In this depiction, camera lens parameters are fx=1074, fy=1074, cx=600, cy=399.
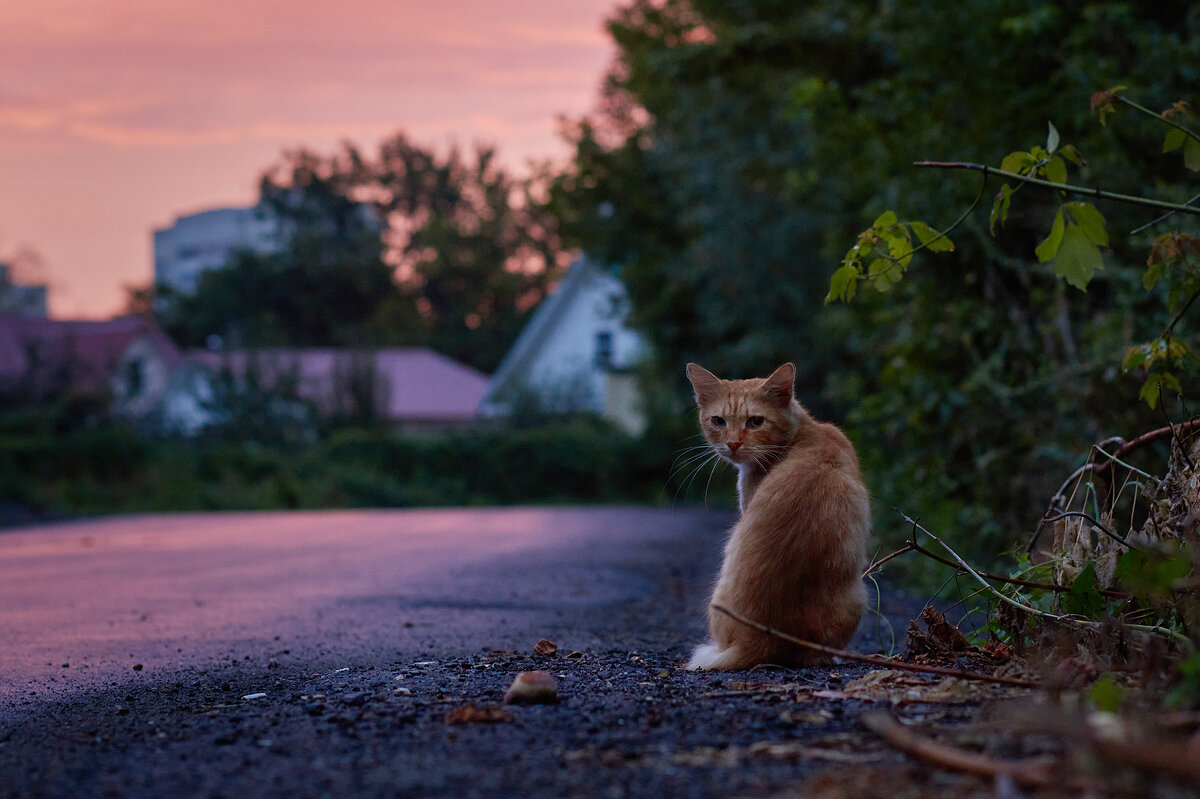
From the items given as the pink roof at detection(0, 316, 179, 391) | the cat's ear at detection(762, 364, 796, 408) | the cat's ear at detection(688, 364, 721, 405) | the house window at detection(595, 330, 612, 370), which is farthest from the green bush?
the cat's ear at detection(762, 364, 796, 408)

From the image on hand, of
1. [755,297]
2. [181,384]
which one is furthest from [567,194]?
[181,384]

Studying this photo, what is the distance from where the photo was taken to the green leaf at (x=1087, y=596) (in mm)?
3889

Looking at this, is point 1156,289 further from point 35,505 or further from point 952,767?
point 35,505

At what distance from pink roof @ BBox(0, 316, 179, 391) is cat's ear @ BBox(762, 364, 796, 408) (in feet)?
98.9

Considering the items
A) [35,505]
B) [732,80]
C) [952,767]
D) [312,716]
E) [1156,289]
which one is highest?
[732,80]

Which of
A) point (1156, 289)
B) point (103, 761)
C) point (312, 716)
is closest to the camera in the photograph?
point (103, 761)

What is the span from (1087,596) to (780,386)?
1.70 metres

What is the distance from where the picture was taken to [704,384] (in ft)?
18.1

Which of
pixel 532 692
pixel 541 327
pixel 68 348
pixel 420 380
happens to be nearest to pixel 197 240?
pixel 420 380

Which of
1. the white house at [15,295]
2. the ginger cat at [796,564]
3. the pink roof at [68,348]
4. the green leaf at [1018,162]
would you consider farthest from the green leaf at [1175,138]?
the white house at [15,295]

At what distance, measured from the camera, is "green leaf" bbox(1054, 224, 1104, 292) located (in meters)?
3.44

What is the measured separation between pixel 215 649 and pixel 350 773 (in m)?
3.39

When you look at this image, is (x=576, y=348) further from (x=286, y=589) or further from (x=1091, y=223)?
(x=1091, y=223)

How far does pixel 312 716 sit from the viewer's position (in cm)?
338
